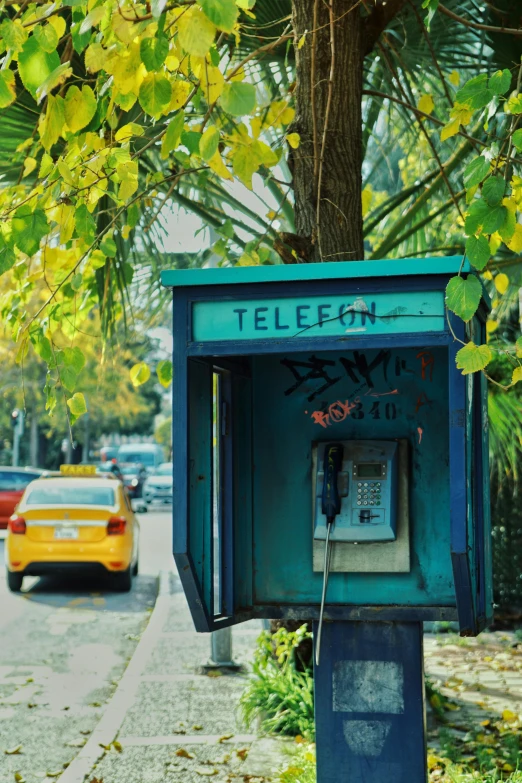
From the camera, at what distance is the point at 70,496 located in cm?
1391

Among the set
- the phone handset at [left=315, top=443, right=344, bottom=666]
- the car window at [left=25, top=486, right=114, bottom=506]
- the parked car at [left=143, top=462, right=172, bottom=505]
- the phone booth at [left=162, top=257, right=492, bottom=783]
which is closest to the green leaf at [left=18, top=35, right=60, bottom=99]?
the phone booth at [left=162, top=257, right=492, bottom=783]

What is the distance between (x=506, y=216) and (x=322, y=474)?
1451mm

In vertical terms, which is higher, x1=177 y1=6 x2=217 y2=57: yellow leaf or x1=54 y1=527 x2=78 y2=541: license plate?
x1=177 y1=6 x2=217 y2=57: yellow leaf

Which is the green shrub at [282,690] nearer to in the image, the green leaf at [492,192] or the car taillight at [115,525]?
the green leaf at [492,192]

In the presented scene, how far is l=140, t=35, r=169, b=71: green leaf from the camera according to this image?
3314mm

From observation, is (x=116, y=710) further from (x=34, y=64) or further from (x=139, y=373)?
(x=34, y=64)

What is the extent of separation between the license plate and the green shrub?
6376 mm

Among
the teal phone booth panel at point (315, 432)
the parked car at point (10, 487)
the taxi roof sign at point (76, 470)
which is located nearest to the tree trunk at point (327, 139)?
the teal phone booth panel at point (315, 432)

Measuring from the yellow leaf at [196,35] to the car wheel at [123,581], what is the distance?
1137 cm

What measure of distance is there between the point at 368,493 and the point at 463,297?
1308mm

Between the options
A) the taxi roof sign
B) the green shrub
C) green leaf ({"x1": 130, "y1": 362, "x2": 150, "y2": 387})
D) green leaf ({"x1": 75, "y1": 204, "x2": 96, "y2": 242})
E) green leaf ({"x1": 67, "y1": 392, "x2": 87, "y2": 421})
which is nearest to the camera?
green leaf ({"x1": 75, "y1": 204, "x2": 96, "y2": 242})

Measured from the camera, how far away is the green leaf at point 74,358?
4594 mm

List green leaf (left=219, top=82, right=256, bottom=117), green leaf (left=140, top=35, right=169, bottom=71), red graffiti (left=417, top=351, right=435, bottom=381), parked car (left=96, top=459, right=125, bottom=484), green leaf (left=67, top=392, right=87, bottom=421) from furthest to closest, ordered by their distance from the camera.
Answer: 1. parked car (left=96, top=459, right=125, bottom=484)
2. green leaf (left=67, top=392, right=87, bottom=421)
3. red graffiti (left=417, top=351, right=435, bottom=381)
4. green leaf (left=140, top=35, right=169, bottom=71)
5. green leaf (left=219, top=82, right=256, bottom=117)

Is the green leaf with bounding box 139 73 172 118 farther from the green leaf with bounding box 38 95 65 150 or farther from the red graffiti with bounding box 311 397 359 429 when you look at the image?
the red graffiti with bounding box 311 397 359 429
